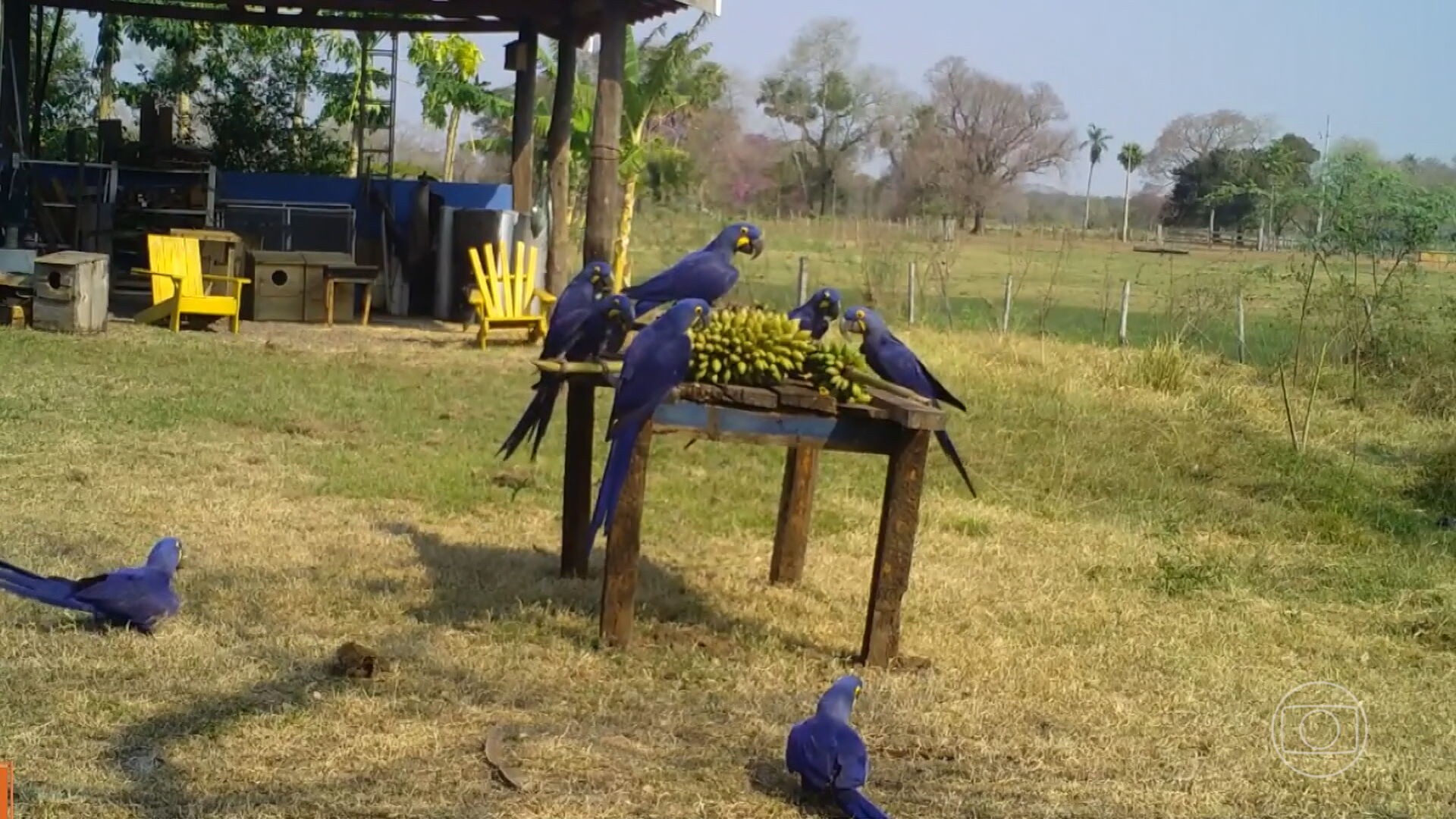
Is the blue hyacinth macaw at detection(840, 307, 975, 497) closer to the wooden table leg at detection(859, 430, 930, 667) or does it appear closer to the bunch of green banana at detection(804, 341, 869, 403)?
the bunch of green banana at detection(804, 341, 869, 403)

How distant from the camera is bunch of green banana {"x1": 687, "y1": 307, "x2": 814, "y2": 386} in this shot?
5238 millimetres

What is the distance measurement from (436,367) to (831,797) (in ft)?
30.2

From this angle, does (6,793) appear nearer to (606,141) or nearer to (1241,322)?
(606,141)

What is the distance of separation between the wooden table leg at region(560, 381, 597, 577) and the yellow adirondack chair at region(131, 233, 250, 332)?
8.66 m

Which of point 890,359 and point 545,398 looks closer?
point 890,359

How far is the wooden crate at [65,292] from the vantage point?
1289 centimetres

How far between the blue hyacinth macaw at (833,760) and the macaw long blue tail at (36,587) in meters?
2.49

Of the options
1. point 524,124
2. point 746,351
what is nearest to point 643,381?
point 746,351

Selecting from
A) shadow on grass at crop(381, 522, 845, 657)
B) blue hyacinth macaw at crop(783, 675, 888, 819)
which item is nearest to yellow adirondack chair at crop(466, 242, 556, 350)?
shadow on grass at crop(381, 522, 845, 657)

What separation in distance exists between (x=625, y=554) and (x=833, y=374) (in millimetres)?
1003

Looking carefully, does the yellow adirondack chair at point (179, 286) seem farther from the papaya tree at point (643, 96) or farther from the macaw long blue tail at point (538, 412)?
the macaw long blue tail at point (538, 412)

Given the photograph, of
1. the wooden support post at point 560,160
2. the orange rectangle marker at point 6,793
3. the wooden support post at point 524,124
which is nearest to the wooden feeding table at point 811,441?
the orange rectangle marker at point 6,793

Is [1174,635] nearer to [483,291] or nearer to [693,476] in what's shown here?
[693,476]

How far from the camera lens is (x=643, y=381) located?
5059mm
